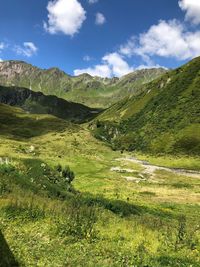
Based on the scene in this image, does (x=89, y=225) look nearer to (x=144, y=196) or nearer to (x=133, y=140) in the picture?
(x=144, y=196)

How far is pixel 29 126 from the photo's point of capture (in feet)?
588

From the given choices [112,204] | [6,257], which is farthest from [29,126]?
[6,257]

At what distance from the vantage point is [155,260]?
1337cm

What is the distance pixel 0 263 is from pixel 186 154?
152662mm

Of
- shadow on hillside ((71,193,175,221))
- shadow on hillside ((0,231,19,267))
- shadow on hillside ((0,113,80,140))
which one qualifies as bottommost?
shadow on hillside ((71,193,175,221))

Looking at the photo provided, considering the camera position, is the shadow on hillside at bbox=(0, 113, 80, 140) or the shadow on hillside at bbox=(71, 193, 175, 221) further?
the shadow on hillside at bbox=(0, 113, 80, 140)

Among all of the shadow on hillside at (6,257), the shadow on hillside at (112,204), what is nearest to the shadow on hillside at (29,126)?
the shadow on hillside at (112,204)

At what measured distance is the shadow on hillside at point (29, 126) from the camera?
16500 centimetres

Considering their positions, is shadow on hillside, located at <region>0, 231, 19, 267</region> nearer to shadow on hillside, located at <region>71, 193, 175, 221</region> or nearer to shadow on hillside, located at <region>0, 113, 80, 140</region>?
shadow on hillside, located at <region>71, 193, 175, 221</region>

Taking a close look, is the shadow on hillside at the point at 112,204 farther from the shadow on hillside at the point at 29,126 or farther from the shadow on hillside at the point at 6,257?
the shadow on hillside at the point at 29,126

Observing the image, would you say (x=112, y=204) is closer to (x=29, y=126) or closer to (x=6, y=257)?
(x=6, y=257)

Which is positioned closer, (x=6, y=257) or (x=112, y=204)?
(x=6, y=257)

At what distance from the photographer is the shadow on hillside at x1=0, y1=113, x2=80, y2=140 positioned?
16500 cm

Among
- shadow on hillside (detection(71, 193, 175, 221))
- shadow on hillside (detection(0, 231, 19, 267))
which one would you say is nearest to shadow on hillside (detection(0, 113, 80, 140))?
shadow on hillside (detection(71, 193, 175, 221))
